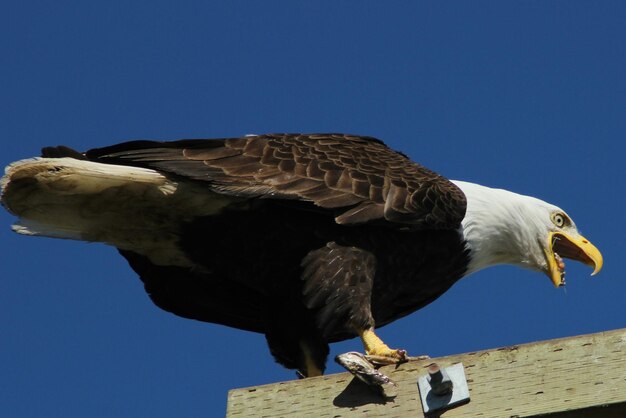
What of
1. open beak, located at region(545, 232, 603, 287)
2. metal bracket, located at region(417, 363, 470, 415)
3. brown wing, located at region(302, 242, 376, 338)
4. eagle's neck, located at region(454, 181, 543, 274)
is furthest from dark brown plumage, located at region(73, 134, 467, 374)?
metal bracket, located at region(417, 363, 470, 415)

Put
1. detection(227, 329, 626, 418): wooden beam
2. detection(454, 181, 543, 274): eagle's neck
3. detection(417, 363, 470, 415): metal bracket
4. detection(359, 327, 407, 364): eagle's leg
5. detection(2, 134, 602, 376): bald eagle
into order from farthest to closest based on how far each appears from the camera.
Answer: detection(454, 181, 543, 274): eagle's neck, detection(2, 134, 602, 376): bald eagle, detection(359, 327, 407, 364): eagle's leg, detection(417, 363, 470, 415): metal bracket, detection(227, 329, 626, 418): wooden beam

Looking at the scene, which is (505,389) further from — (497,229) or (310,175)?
(497,229)

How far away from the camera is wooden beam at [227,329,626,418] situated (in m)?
3.23

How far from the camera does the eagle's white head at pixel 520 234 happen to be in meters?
5.84

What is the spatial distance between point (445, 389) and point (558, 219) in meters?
3.27

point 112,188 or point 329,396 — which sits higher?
point 112,188

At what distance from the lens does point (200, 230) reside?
545 centimetres

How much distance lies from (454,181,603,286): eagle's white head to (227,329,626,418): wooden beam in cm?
223

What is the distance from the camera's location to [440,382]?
338 cm

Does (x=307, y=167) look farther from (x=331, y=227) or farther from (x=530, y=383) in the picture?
(x=530, y=383)

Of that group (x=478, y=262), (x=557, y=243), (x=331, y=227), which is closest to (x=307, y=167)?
(x=331, y=227)

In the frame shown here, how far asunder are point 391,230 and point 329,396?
1.82 metres

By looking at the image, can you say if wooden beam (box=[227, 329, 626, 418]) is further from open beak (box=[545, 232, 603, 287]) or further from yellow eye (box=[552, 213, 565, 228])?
yellow eye (box=[552, 213, 565, 228])

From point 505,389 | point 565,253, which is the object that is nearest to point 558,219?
point 565,253
